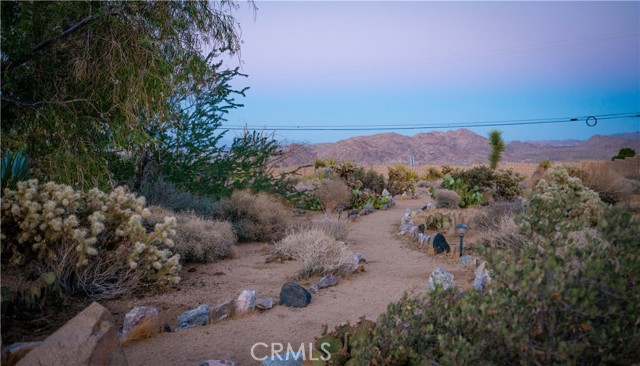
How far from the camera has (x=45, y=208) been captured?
230 inches

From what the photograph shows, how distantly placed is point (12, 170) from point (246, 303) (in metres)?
3.28

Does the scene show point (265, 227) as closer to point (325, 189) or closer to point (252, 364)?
point (325, 189)

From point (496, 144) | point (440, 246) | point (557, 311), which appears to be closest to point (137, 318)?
point (557, 311)

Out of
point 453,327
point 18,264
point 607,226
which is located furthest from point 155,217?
point 607,226

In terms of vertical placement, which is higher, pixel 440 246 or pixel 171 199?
pixel 171 199

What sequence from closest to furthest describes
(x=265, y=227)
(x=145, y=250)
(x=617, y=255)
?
(x=617, y=255), (x=145, y=250), (x=265, y=227)

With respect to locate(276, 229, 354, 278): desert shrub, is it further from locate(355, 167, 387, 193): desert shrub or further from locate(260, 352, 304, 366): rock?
locate(355, 167, 387, 193): desert shrub

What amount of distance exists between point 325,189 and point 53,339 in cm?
1274

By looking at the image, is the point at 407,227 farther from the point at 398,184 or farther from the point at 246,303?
the point at 398,184

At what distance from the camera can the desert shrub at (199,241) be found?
839cm

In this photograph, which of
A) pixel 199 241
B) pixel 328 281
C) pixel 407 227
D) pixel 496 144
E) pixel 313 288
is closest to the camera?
pixel 313 288

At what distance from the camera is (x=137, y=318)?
495cm

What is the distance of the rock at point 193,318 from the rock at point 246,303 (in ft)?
1.13

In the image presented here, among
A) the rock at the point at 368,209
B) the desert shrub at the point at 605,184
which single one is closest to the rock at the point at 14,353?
the rock at the point at 368,209
